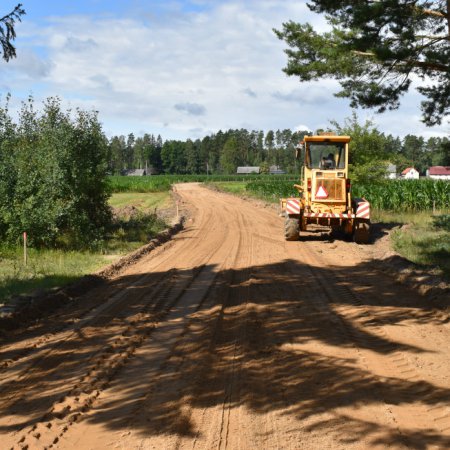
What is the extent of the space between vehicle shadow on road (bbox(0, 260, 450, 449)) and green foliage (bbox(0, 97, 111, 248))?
26.9ft

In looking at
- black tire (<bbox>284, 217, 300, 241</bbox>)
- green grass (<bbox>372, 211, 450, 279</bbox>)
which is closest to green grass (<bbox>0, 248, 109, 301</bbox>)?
black tire (<bbox>284, 217, 300, 241</bbox>)

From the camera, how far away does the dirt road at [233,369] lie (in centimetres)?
452

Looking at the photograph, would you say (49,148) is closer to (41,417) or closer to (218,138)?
(41,417)

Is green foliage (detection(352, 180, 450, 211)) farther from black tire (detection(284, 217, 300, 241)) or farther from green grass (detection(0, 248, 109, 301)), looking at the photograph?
green grass (detection(0, 248, 109, 301))

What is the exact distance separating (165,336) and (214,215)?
22774 mm

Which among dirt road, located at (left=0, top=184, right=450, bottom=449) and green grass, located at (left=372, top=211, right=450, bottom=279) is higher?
green grass, located at (left=372, top=211, right=450, bottom=279)

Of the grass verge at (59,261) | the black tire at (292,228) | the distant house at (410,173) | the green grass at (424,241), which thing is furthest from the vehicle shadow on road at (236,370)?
the distant house at (410,173)

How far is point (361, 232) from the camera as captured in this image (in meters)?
17.3

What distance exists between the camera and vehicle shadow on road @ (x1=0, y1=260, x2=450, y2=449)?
475 centimetres

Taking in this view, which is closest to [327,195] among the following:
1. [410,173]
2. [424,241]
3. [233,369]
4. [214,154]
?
[424,241]

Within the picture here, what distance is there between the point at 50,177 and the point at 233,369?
13024 millimetres

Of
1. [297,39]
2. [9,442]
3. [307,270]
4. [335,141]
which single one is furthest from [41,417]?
[335,141]

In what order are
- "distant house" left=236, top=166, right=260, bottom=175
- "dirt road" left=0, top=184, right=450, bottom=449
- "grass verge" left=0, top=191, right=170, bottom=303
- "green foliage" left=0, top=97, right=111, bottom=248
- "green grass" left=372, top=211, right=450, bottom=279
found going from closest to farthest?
"dirt road" left=0, top=184, right=450, bottom=449 < "grass verge" left=0, top=191, right=170, bottom=303 < "green grass" left=372, top=211, right=450, bottom=279 < "green foliage" left=0, top=97, right=111, bottom=248 < "distant house" left=236, top=166, right=260, bottom=175

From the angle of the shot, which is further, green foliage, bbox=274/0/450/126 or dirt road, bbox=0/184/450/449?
green foliage, bbox=274/0/450/126
